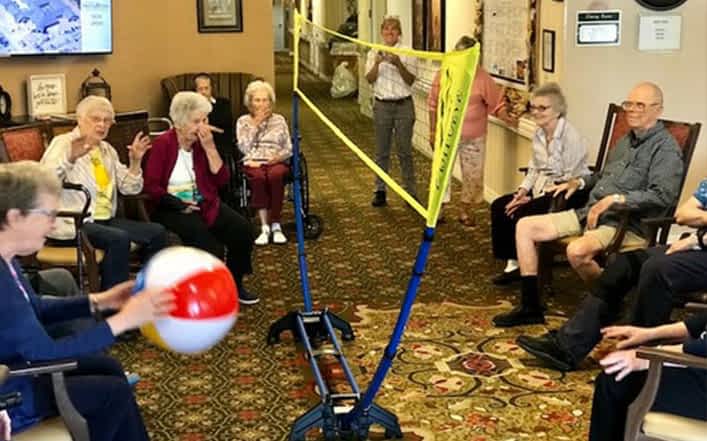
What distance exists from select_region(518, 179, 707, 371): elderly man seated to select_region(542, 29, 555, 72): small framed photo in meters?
2.22

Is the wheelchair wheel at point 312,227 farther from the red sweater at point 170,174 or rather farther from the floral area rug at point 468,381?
the floral area rug at point 468,381

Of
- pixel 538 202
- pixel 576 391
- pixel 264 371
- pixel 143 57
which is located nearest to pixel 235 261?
pixel 264 371

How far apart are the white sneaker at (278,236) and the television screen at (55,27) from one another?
2.10 metres

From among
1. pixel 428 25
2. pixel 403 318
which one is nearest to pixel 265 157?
pixel 428 25

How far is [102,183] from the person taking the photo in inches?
204

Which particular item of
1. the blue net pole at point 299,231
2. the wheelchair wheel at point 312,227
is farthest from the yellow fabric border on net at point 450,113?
the wheelchair wheel at point 312,227

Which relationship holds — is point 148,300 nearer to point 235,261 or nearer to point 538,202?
point 235,261

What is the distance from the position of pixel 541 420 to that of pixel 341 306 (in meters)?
1.77

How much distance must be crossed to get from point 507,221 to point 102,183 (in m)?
2.26

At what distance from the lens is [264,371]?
15.4 feet

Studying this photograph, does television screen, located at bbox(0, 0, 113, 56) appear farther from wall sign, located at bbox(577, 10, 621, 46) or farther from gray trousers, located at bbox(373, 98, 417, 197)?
wall sign, located at bbox(577, 10, 621, 46)

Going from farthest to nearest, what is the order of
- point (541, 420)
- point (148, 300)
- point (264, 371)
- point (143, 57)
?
point (143, 57) → point (264, 371) → point (541, 420) → point (148, 300)

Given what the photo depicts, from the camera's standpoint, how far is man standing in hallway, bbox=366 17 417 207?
7883mm

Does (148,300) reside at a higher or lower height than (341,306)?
higher
